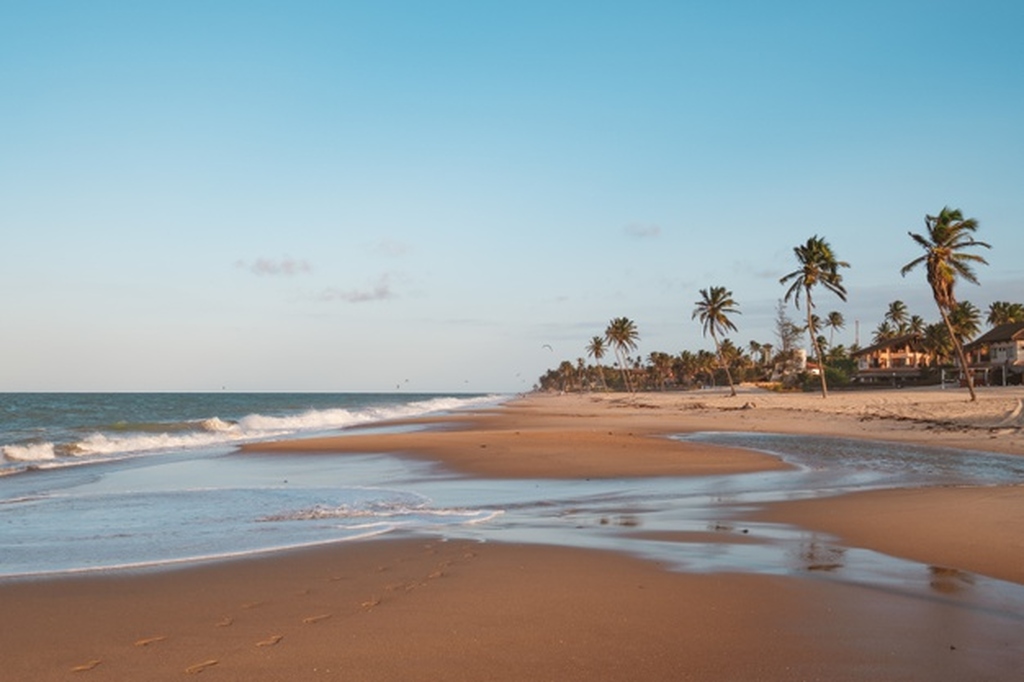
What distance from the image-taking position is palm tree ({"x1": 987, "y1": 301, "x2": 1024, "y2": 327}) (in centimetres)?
9878

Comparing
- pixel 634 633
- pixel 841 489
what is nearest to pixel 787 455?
pixel 841 489

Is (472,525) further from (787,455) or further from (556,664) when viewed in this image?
(787,455)

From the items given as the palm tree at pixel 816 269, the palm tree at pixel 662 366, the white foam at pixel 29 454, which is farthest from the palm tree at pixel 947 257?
the palm tree at pixel 662 366

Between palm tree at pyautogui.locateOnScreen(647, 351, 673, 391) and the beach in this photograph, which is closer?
the beach

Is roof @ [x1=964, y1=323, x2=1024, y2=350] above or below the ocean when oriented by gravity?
above

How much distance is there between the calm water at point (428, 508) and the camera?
8.91 meters

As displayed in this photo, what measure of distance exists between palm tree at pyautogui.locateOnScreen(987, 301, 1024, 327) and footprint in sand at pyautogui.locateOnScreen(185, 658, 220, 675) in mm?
112715

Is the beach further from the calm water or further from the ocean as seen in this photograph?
the ocean

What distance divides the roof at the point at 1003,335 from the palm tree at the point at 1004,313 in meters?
16.2

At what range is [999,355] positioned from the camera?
80.8 metres

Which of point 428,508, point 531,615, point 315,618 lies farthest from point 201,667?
point 428,508

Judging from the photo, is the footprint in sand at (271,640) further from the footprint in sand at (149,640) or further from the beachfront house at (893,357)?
the beachfront house at (893,357)

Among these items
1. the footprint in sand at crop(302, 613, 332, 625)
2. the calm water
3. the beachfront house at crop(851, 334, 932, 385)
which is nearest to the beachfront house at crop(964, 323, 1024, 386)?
the beachfront house at crop(851, 334, 932, 385)

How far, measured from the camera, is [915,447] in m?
24.8
